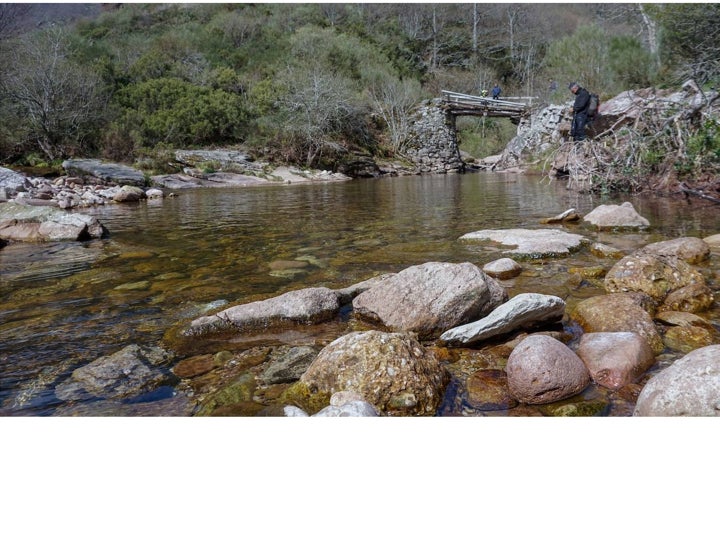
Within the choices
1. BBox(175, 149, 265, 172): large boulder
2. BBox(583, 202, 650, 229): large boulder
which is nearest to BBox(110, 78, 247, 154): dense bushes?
BBox(175, 149, 265, 172): large boulder

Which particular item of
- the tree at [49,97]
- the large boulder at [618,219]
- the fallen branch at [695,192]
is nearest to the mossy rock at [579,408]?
the large boulder at [618,219]

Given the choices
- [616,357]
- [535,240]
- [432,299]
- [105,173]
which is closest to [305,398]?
[432,299]

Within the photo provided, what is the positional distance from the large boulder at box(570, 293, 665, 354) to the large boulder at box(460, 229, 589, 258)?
1.82m

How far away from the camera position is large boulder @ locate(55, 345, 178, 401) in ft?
8.56

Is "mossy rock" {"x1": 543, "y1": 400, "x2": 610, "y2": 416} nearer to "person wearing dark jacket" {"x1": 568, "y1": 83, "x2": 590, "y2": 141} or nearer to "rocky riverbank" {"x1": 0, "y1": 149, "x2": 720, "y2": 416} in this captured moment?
"rocky riverbank" {"x1": 0, "y1": 149, "x2": 720, "y2": 416}

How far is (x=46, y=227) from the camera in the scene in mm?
7793

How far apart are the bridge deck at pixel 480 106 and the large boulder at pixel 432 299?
3080cm

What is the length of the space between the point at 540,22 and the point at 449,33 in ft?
28.7

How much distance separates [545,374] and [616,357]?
52 cm

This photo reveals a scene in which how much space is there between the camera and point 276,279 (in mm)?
4961

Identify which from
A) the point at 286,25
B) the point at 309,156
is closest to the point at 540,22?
the point at 286,25

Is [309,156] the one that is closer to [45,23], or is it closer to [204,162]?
[204,162]

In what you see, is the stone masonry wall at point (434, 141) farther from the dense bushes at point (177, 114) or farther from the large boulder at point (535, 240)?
the large boulder at point (535, 240)

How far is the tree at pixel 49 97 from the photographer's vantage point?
22344mm
